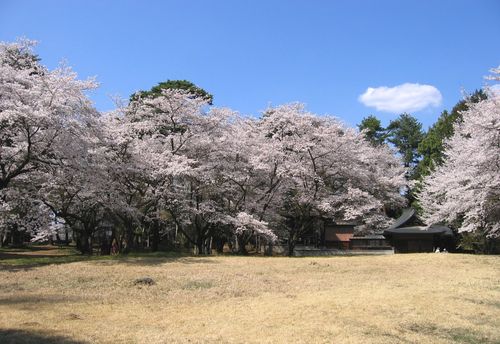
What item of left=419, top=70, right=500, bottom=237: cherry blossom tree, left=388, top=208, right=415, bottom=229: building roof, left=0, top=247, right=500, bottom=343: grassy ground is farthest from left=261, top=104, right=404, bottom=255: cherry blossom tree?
left=0, top=247, right=500, bottom=343: grassy ground

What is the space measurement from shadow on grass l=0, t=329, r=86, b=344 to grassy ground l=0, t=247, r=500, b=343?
0.05ft

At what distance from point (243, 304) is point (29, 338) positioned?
4692 mm

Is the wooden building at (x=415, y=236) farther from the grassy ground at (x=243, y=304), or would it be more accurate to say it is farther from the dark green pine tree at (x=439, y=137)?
the grassy ground at (x=243, y=304)

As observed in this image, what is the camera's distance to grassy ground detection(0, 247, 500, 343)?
762 cm

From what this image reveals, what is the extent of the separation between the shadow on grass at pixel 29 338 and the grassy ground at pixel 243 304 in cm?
1

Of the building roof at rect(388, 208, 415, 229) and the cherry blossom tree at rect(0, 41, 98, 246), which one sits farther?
the building roof at rect(388, 208, 415, 229)

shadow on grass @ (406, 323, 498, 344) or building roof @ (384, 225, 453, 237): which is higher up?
building roof @ (384, 225, 453, 237)

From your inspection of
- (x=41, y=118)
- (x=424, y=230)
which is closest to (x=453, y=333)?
(x=41, y=118)

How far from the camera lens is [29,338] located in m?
6.94

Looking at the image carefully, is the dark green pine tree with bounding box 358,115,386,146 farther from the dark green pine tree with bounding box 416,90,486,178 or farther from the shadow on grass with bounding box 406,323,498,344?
the shadow on grass with bounding box 406,323,498,344

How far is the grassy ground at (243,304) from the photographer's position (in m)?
7.62

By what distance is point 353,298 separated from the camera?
11195 millimetres

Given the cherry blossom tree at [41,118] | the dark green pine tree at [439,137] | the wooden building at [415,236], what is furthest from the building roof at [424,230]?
the cherry blossom tree at [41,118]

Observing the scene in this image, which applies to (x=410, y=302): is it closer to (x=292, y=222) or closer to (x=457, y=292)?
(x=457, y=292)
